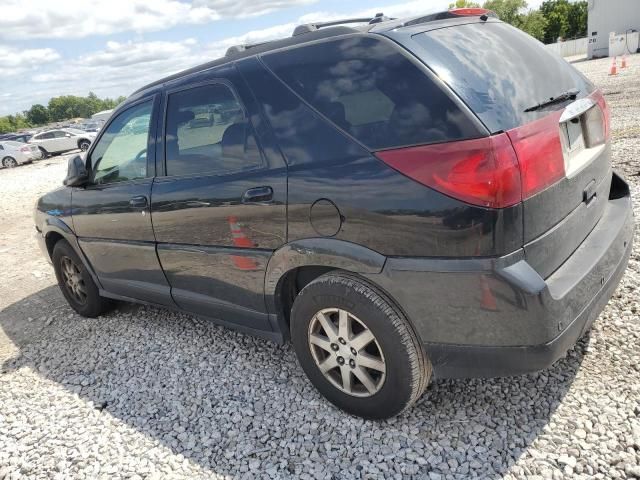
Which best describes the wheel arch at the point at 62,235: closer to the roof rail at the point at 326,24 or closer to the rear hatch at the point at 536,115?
the roof rail at the point at 326,24

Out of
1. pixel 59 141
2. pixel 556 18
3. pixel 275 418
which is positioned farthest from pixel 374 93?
pixel 556 18

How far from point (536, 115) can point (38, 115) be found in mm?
137014

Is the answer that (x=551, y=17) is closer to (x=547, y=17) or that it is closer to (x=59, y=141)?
(x=547, y=17)

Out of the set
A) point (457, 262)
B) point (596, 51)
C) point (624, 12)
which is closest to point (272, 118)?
point (457, 262)

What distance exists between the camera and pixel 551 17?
223ft

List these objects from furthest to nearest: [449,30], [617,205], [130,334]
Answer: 1. [130,334]
2. [617,205]
3. [449,30]

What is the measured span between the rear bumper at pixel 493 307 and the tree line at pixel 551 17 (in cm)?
6884

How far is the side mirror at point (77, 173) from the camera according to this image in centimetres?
396

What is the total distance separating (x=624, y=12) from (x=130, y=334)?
1862 inches

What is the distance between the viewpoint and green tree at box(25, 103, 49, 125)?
118438mm

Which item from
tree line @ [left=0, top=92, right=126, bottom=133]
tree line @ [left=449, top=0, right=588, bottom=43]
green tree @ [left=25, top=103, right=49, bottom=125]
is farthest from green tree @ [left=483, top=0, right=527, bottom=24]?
green tree @ [left=25, top=103, right=49, bottom=125]

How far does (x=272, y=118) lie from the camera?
263cm

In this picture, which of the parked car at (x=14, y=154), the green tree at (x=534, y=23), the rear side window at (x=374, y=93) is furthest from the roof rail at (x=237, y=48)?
the green tree at (x=534, y=23)

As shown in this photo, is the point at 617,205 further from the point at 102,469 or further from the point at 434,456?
the point at 102,469
